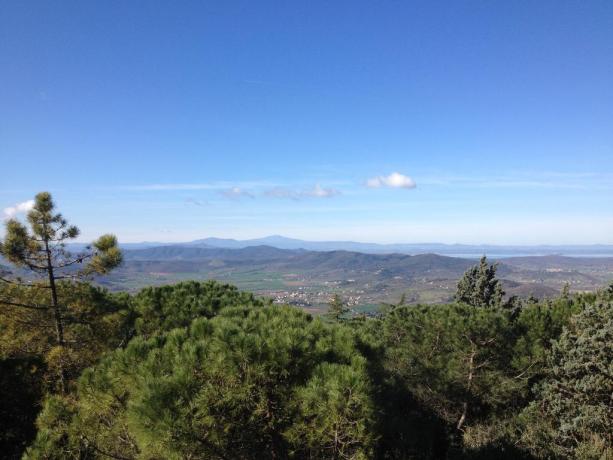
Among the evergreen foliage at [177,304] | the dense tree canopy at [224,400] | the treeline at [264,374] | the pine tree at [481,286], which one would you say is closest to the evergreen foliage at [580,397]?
the treeline at [264,374]

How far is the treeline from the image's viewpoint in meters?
4.91

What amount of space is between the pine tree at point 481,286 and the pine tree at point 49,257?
92.5ft

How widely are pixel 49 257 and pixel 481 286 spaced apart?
31006mm

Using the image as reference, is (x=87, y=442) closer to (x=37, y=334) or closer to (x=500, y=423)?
(x=37, y=334)

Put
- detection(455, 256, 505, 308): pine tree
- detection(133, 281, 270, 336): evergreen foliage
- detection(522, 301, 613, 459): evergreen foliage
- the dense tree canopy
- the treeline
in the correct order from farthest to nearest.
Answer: detection(455, 256, 505, 308): pine tree
detection(133, 281, 270, 336): evergreen foliage
detection(522, 301, 613, 459): evergreen foliage
the treeline
the dense tree canopy

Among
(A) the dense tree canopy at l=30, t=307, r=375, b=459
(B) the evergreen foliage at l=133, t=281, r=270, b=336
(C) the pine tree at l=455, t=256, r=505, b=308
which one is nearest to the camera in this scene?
(A) the dense tree canopy at l=30, t=307, r=375, b=459

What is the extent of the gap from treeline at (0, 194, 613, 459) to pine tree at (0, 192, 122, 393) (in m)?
0.04

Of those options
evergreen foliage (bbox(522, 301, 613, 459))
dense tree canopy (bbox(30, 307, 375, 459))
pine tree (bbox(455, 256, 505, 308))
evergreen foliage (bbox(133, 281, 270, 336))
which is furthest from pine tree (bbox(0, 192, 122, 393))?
pine tree (bbox(455, 256, 505, 308))

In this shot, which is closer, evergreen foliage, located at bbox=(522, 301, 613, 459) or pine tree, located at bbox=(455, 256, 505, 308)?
evergreen foliage, located at bbox=(522, 301, 613, 459)

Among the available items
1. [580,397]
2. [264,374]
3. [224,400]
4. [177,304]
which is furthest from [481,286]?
[224,400]

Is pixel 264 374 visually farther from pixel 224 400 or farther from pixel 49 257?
pixel 49 257

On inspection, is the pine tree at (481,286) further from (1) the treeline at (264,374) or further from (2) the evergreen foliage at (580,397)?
(2) the evergreen foliage at (580,397)

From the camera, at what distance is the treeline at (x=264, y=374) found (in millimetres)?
4914

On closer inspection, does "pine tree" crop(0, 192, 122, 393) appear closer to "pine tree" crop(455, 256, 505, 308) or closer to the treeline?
the treeline
